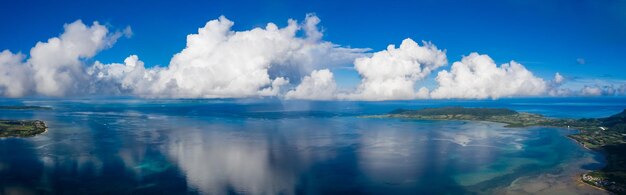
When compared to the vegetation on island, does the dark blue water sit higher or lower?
lower

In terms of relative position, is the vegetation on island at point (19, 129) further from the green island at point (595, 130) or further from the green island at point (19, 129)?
the green island at point (595, 130)

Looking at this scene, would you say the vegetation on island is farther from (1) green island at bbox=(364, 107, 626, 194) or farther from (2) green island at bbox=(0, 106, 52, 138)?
(1) green island at bbox=(364, 107, 626, 194)

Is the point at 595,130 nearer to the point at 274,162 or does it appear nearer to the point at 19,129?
the point at 274,162

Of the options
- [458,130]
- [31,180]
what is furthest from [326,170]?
[458,130]

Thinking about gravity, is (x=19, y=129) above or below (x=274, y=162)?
above

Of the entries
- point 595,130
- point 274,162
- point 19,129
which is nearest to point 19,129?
point 19,129

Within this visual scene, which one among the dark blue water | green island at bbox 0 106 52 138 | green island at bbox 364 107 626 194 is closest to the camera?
the dark blue water

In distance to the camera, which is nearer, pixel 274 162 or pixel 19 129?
pixel 274 162

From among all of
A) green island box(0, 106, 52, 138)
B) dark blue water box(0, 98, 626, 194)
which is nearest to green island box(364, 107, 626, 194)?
dark blue water box(0, 98, 626, 194)
